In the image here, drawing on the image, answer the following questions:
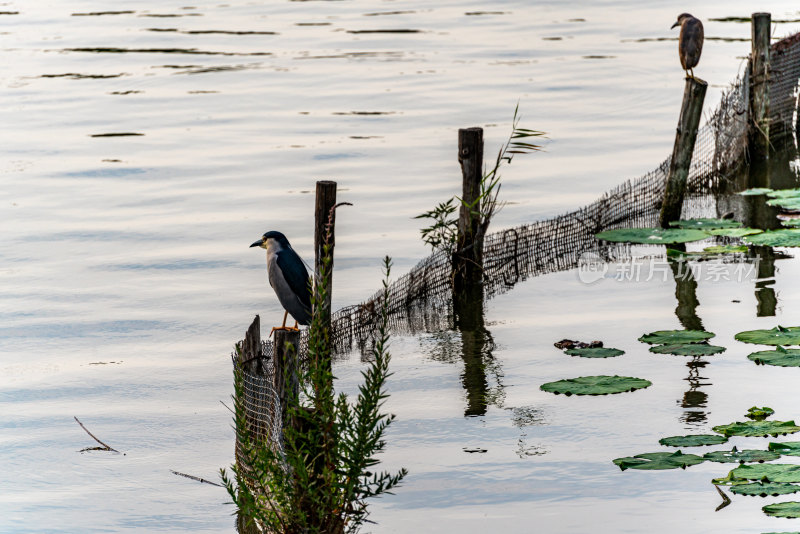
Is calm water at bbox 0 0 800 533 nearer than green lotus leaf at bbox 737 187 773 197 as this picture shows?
Yes

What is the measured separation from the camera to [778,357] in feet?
33.9

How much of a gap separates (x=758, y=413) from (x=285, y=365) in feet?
12.9

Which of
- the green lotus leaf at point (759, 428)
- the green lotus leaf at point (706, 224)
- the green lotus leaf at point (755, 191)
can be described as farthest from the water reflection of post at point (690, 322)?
the green lotus leaf at point (755, 191)

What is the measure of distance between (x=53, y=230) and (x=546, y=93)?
1161cm

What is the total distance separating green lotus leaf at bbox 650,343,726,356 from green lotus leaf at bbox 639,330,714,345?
6cm

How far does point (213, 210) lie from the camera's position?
57.9ft

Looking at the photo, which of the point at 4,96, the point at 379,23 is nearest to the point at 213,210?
the point at 4,96

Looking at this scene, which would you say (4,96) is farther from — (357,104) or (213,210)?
(213,210)

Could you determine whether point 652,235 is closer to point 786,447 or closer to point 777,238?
point 777,238

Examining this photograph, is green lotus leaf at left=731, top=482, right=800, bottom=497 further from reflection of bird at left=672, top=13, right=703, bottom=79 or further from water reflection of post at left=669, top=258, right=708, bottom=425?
reflection of bird at left=672, top=13, right=703, bottom=79

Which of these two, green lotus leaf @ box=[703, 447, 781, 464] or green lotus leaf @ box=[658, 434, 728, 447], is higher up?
green lotus leaf @ box=[658, 434, 728, 447]

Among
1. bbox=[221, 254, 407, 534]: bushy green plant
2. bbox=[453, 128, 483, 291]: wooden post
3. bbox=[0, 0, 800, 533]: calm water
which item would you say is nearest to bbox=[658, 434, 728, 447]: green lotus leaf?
bbox=[0, 0, 800, 533]: calm water

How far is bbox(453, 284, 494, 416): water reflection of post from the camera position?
1020cm

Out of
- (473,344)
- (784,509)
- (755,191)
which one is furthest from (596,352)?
(755,191)
